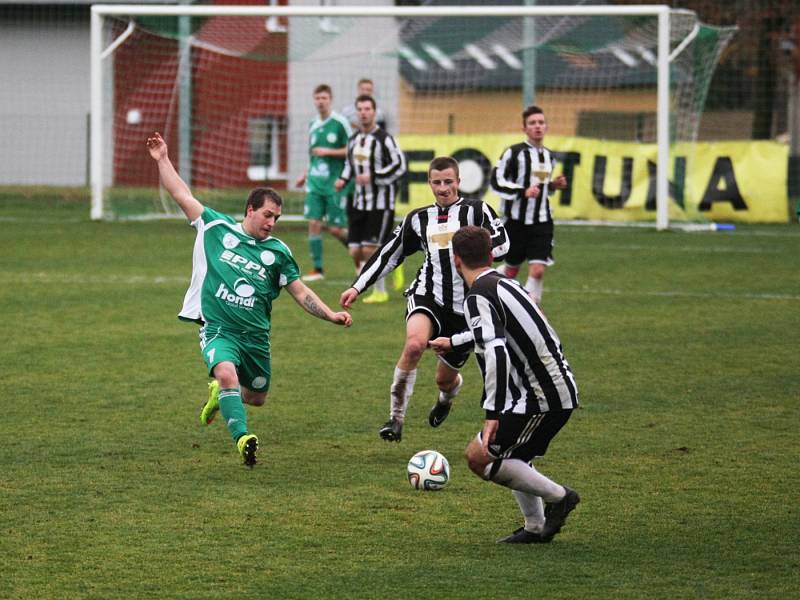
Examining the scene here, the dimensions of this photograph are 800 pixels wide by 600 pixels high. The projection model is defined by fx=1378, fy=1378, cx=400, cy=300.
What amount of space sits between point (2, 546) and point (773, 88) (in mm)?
27147

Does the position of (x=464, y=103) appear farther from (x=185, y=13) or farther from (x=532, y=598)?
(x=532, y=598)

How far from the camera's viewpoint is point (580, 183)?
74.5 feet

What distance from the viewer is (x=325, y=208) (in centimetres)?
1627

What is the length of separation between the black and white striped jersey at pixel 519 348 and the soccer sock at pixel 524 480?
0.23 metres

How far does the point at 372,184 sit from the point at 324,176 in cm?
155

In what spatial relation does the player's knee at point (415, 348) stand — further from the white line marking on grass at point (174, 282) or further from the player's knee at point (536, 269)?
the white line marking on grass at point (174, 282)

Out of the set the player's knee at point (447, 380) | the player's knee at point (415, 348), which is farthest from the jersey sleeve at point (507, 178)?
the player's knee at point (415, 348)

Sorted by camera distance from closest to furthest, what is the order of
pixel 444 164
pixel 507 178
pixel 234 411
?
1. pixel 234 411
2. pixel 444 164
3. pixel 507 178

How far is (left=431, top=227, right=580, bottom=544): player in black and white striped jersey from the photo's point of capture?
18.6 feet

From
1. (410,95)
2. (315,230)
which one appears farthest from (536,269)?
(410,95)

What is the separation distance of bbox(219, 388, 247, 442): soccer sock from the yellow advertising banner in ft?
50.5

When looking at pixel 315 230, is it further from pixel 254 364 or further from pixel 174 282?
pixel 254 364

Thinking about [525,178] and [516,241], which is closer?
[525,178]

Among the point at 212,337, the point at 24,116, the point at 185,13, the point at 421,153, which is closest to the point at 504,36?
the point at 421,153
